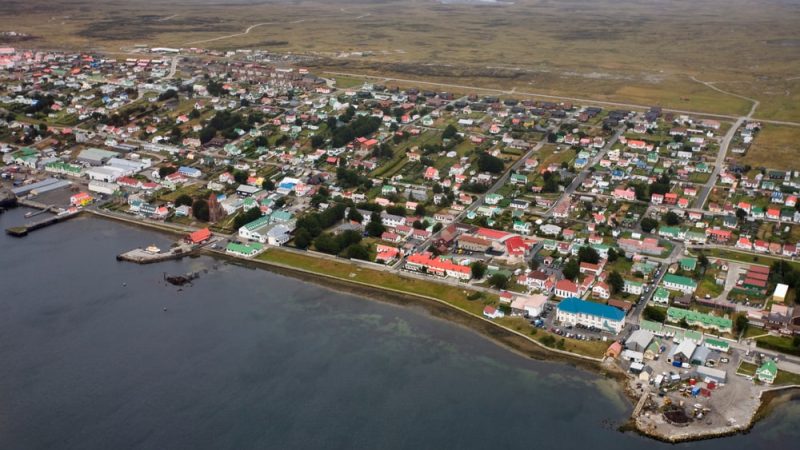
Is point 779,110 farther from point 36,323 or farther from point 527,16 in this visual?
point 527,16

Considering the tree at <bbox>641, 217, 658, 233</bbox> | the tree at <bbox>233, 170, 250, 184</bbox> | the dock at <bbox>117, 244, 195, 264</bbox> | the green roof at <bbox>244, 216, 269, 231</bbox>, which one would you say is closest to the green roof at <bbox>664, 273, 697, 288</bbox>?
the tree at <bbox>641, 217, 658, 233</bbox>

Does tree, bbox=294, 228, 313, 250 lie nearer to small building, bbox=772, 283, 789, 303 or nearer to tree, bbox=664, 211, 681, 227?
tree, bbox=664, 211, 681, 227

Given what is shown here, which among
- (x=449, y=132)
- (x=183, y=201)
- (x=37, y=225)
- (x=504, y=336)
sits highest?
(x=449, y=132)

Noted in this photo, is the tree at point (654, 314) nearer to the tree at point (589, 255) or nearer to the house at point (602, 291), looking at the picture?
the house at point (602, 291)

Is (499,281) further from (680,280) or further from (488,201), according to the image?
(488,201)

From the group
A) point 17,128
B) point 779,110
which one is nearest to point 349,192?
point 17,128

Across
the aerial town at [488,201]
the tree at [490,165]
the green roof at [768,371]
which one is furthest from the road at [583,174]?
the green roof at [768,371]

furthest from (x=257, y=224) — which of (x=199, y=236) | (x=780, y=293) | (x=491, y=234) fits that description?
(x=780, y=293)
